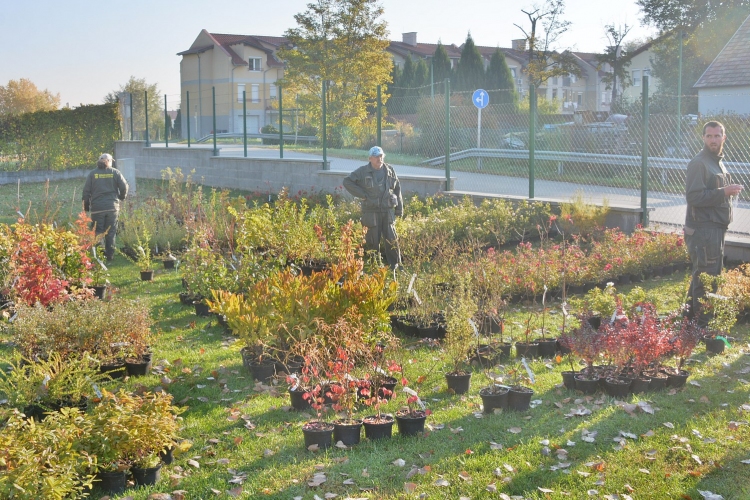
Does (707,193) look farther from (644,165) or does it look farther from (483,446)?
(644,165)

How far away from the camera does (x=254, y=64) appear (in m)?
58.0

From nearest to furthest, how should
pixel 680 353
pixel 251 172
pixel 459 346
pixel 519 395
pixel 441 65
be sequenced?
pixel 519 395
pixel 680 353
pixel 459 346
pixel 251 172
pixel 441 65

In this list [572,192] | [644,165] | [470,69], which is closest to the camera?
[644,165]

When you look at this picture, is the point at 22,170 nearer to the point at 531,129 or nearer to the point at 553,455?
the point at 531,129

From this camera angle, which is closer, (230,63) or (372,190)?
(372,190)

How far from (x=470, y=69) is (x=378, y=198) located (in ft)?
120

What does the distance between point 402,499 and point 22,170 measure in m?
24.6

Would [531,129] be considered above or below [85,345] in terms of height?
above

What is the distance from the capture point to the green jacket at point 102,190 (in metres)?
12.5

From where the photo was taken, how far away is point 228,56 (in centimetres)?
5678

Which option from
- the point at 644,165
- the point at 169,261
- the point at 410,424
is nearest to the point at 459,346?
the point at 410,424

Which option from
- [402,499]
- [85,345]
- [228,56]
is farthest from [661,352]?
[228,56]

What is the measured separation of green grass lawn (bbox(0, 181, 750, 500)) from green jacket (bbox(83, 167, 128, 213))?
6.41 m

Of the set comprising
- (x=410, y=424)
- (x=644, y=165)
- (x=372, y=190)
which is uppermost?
(x=644, y=165)
